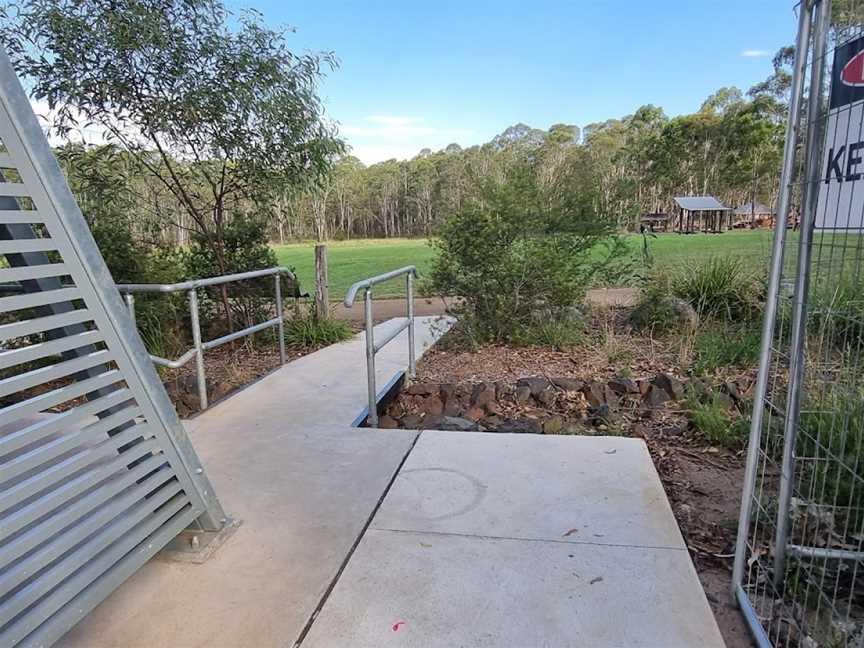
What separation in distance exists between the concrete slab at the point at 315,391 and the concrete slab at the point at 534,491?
2.93ft

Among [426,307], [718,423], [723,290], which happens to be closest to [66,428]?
[718,423]

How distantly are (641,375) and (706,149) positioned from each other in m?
49.7

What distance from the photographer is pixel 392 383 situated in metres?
4.19

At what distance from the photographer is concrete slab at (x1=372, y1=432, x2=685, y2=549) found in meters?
2.17

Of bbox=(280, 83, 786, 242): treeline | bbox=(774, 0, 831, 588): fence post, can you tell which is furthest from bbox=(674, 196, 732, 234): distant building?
bbox=(774, 0, 831, 588): fence post

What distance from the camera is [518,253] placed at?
5.19m

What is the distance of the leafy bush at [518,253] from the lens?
5.11 metres

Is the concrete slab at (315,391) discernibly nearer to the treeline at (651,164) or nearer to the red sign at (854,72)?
the red sign at (854,72)

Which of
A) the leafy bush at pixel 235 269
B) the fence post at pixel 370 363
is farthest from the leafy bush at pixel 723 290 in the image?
the leafy bush at pixel 235 269

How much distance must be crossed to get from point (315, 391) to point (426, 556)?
226cm

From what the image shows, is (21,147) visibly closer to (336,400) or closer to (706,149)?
(336,400)

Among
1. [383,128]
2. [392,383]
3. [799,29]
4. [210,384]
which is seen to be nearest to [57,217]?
[799,29]

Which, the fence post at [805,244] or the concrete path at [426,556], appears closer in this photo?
the fence post at [805,244]

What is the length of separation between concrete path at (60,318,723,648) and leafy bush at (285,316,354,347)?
2.88 meters
